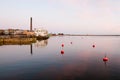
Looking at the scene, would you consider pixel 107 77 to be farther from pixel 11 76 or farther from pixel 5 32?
pixel 5 32

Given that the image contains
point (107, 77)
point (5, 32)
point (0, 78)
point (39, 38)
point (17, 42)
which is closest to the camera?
point (0, 78)

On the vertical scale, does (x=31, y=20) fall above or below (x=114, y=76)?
above

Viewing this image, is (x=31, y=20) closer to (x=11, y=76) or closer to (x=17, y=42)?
(x=17, y=42)

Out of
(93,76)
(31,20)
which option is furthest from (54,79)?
(31,20)

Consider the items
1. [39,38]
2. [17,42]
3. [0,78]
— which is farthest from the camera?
[39,38]

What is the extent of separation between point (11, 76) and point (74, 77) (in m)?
9.64

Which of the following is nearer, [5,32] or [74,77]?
[74,77]

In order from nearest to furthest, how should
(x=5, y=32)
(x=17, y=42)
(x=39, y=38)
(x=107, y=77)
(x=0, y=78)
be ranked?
(x=0, y=78), (x=107, y=77), (x=17, y=42), (x=39, y=38), (x=5, y=32)

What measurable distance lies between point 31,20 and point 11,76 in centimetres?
9919

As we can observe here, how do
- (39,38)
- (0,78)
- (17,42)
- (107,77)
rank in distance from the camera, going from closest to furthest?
1. (0,78)
2. (107,77)
3. (17,42)
4. (39,38)

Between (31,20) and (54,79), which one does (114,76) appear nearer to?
(54,79)

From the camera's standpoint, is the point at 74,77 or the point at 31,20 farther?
the point at 31,20

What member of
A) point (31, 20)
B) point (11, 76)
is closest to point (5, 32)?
point (31, 20)

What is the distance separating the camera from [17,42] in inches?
2753
